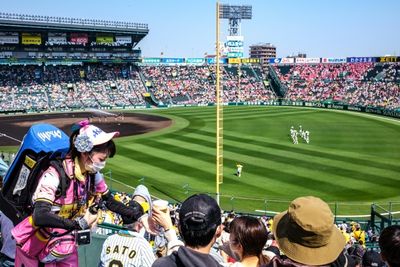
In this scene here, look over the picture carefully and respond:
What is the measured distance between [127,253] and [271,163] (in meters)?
26.7

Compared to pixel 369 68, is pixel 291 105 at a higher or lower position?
lower

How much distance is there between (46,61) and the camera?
7462 cm

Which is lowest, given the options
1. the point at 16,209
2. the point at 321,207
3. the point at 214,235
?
the point at 16,209

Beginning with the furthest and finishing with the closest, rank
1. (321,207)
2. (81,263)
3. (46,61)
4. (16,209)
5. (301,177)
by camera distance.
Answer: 1. (46,61)
2. (301,177)
3. (81,263)
4. (16,209)
5. (321,207)

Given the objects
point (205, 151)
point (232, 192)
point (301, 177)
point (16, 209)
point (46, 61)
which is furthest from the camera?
point (46, 61)

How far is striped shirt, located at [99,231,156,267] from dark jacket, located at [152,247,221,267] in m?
1.04

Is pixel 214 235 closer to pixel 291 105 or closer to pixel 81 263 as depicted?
pixel 81 263

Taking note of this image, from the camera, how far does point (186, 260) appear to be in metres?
2.88

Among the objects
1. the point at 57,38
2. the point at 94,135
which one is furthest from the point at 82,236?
the point at 57,38

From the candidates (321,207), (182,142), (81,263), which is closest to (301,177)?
(182,142)

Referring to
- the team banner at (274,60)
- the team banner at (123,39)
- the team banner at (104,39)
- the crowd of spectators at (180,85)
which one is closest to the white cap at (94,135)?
the crowd of spectators at (180,85)

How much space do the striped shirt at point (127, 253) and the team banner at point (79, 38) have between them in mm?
75724

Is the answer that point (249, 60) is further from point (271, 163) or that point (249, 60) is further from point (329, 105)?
point (271, 163)

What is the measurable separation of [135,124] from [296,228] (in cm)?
4840
